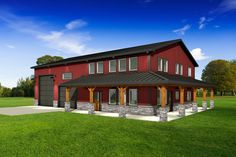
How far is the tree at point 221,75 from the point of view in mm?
62406

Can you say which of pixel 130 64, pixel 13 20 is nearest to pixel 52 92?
pixel 13 20

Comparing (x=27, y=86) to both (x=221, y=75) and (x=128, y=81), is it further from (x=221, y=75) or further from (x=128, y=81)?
(x=221, y=75)

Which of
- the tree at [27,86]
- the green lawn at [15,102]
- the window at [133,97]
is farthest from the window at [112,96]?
the tree at [27,86]

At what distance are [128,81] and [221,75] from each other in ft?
192

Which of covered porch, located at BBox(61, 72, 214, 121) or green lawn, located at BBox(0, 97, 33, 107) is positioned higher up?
covered porch, located at BBox(61, 72, 214, 121)

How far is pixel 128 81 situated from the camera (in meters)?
16.6

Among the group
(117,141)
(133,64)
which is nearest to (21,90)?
(133,64)

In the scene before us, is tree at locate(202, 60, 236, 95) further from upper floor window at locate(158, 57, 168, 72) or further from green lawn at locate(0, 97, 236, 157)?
green lawn at locate(0, 97, 236, 157)

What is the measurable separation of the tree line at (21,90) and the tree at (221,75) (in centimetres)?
5964

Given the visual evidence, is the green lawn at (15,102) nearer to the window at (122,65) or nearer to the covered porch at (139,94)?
the covered porch at (139,94)

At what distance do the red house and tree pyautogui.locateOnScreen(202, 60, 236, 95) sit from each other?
41.2 metres

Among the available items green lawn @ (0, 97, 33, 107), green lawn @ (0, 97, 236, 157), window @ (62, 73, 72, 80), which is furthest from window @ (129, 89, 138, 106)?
green lawn @ (0, 97, 33, 107)

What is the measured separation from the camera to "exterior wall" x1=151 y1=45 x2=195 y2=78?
64.4 feet

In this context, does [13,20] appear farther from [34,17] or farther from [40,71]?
[40,71]
